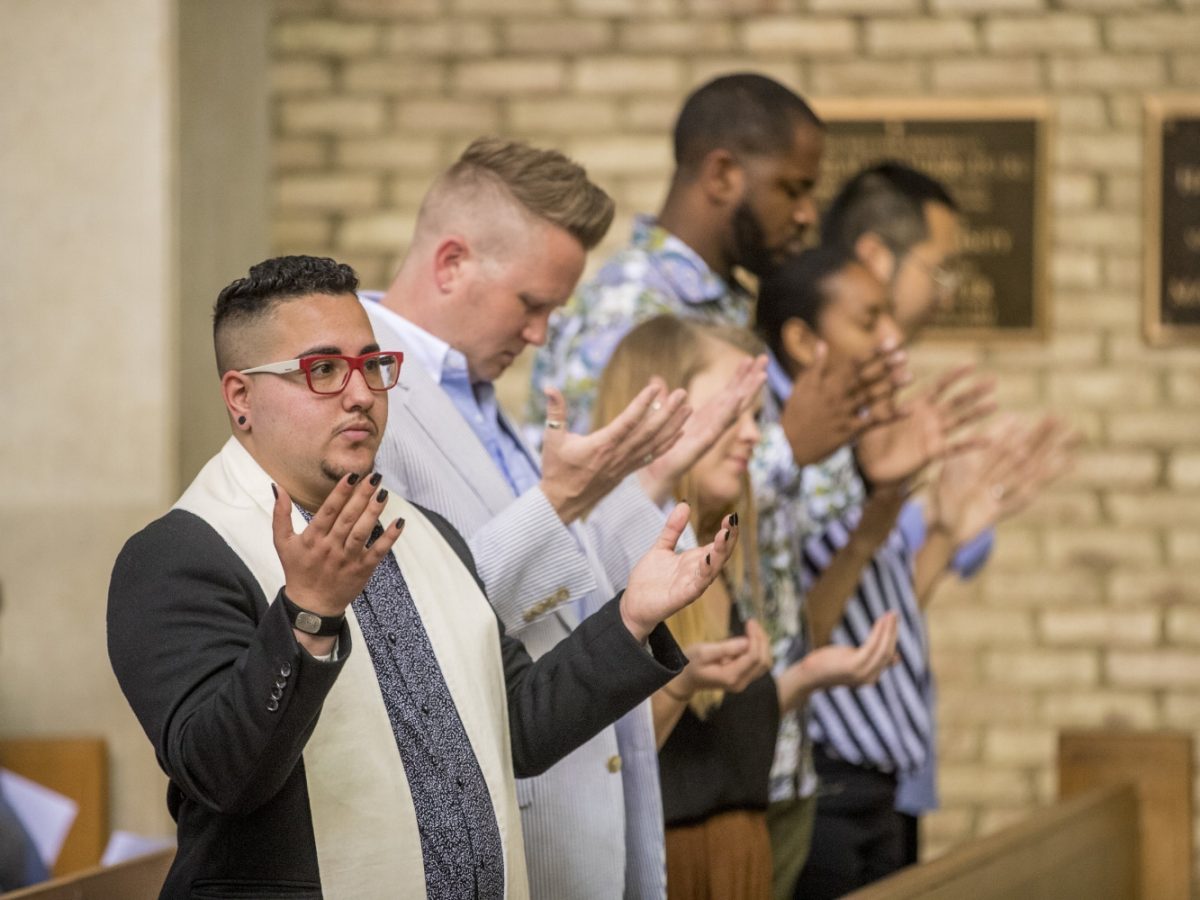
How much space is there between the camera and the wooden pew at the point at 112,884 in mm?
2195

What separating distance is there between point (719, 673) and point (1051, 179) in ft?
11.3

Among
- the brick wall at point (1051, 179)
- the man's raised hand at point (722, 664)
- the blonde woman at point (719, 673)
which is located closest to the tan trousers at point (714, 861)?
the blonde woman at point (719, 673)

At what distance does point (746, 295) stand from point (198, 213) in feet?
4.47

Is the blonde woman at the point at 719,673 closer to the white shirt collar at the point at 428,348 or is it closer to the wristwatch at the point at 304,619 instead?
the white shirt collar at the point at 428,348

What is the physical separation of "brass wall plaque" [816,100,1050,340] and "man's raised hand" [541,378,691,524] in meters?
3.34

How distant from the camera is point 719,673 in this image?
236 centimetres

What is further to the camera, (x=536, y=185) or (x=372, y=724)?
(x=536, y=185)

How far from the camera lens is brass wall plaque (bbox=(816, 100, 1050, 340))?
5359 millimetres

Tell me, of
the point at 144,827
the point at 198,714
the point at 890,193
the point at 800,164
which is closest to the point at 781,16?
the point at 890,193

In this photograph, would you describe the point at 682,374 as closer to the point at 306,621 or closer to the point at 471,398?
the point at 471,398

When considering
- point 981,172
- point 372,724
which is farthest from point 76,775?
point 981,172

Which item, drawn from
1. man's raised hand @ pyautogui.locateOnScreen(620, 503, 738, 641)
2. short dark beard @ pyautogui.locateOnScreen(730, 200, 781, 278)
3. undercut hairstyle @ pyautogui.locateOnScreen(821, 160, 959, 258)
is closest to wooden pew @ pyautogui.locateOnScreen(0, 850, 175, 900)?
man's raised hand @ pyautogui.locateOnScreen(620, 503, 738, 641)

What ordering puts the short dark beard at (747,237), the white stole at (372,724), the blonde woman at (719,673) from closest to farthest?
1. the white stole at (372,724)
2. the blonde woman at (719,673)
3. the short dark beard at (747,237)

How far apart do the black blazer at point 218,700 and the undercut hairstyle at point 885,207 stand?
324cm
